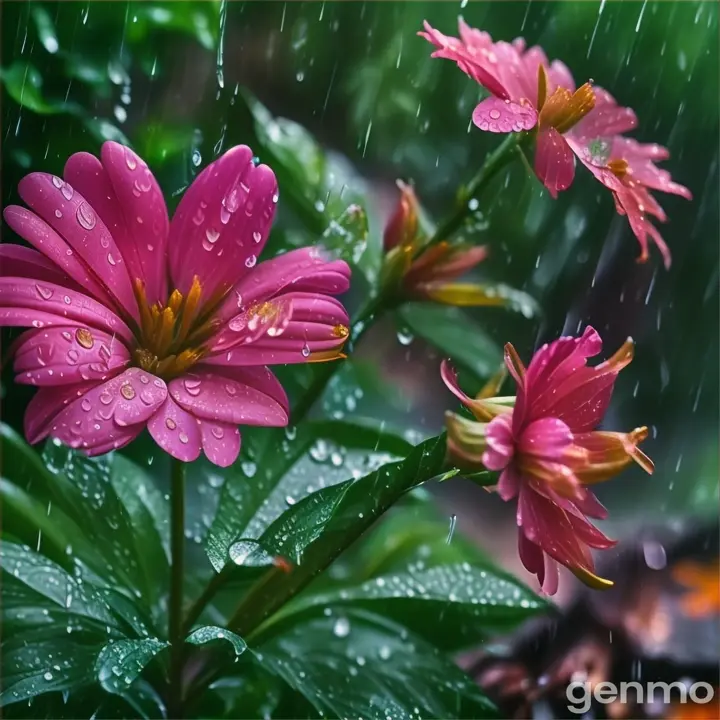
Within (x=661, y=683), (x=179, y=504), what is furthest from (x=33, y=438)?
(x=661, y=683)

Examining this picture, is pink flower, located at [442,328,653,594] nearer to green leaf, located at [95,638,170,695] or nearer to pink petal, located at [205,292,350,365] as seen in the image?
pink petal, located at [205,292,350,365]

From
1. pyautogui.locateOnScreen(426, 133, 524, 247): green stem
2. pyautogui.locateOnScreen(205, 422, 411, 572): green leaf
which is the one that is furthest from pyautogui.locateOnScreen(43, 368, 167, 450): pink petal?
pyautogui.locateOnScreen(426, 133, 524, 247): green stem

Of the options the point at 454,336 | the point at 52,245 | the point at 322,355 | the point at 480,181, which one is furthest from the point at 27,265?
the point at 454,336

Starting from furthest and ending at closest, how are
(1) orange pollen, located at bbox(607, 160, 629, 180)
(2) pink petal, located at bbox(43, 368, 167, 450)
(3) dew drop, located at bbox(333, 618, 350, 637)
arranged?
1. (3) dew drop, located at bbox(333, 618, 350, 637)
2. (1) orange pollen, located at bbox(607, 160, 629, 180)
3. (2) pink petal, located at bbox(43, 368, 167, 450)

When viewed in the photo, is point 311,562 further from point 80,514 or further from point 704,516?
point 704,516

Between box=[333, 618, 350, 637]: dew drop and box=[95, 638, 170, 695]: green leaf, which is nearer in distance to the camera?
box=[95, 638, 170, 695]: green leaf

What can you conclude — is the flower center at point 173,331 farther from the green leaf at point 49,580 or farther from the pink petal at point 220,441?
the green leaf at point 49,580

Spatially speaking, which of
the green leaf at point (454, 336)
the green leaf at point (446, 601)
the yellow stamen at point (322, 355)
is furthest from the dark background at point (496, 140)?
the yellow stamen at point (322, 355)
